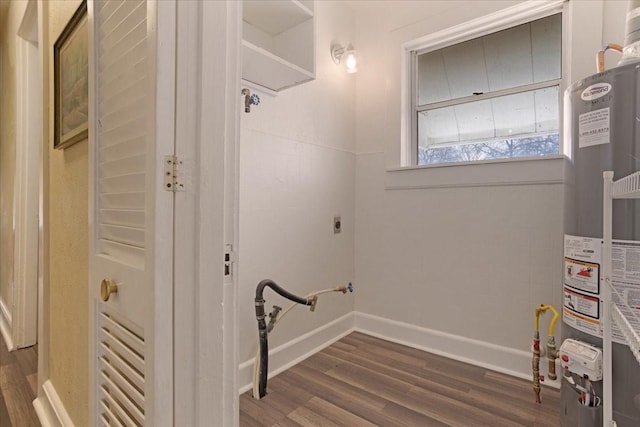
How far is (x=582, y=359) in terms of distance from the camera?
1.14 m

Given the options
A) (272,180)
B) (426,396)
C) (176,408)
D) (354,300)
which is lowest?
(426,396)

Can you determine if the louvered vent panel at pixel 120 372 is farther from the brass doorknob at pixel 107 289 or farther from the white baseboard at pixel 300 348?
the white baseboard at pixel 300 348

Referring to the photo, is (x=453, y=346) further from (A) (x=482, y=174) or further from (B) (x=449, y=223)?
(A) (x=482, y=174)

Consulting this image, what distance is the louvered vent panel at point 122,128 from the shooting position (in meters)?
0.75

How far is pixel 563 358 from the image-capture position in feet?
3.99

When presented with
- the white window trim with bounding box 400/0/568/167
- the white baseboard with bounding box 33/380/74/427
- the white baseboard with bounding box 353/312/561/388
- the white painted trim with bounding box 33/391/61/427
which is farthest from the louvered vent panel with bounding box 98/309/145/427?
the white window trim with bounding box 400/0/568/167

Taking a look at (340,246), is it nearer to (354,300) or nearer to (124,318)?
(354,300)

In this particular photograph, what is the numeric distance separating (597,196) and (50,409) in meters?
2.35

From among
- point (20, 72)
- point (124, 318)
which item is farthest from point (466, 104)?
point (20, 72)

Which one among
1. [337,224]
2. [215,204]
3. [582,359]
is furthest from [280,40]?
[582,359]

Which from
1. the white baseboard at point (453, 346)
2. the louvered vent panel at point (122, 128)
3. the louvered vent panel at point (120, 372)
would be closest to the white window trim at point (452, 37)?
the white baseboard at point (453, 346)

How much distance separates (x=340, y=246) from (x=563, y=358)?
148 centimetres

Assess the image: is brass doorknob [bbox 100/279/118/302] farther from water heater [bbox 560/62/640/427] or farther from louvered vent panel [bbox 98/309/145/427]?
water heater [bbox 560/62/640/427]

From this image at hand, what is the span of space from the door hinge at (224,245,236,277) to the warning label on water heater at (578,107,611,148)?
132 cm
